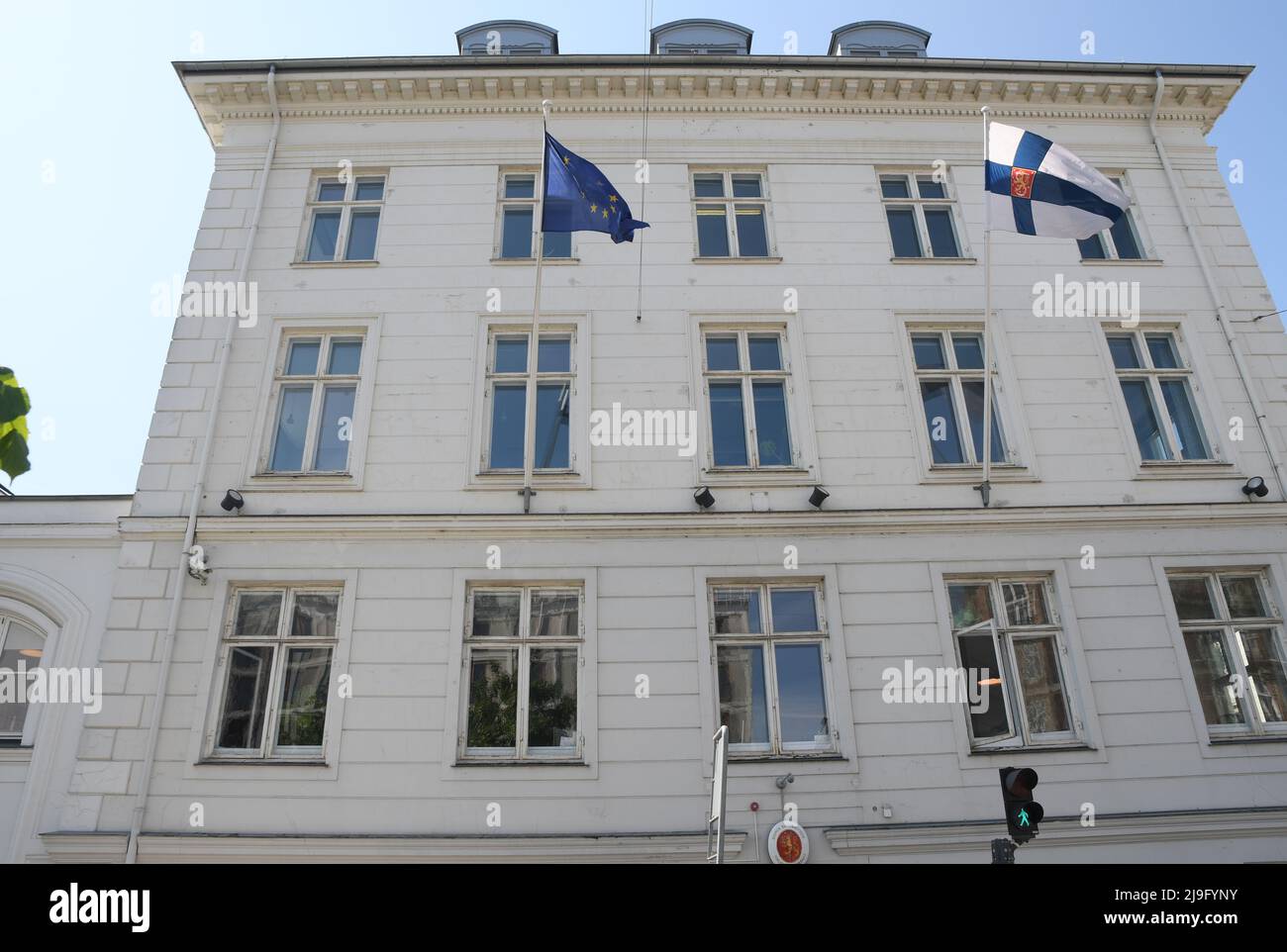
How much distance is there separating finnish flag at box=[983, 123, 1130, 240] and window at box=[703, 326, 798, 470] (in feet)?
11.4

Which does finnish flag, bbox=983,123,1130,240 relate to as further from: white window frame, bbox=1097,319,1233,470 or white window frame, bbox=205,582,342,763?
white window frame, bbox=205,582,342,763

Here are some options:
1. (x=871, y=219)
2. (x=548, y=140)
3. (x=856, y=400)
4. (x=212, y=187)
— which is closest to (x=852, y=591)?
(x=856, y=400)

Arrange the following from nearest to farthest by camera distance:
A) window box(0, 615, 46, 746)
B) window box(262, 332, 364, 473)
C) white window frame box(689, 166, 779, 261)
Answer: window box(0, 615, 46, 746)
window box(262, 332, 364, 473)
white window frame box(689, 166, 779, 261)

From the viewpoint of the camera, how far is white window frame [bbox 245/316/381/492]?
1189cm

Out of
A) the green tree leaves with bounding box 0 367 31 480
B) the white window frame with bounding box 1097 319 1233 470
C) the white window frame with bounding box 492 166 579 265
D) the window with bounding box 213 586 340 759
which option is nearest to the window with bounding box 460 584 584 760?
the window with bounding box 213 586 340 759

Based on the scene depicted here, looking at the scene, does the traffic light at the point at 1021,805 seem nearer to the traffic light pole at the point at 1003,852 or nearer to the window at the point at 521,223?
the traffic light pole at the point at 1003,852

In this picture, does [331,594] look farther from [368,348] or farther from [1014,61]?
[1014,61]

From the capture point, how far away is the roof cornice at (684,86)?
14.4m

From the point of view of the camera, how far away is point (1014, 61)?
14.8 m

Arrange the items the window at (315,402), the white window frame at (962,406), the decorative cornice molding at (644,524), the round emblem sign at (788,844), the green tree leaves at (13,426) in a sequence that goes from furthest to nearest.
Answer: the window at (315,402)
the white window frame at (962,406)
the decorative cornice molding at (644,524)
the round emblem sign at (788,844)
the green tree leaves at (13,426)

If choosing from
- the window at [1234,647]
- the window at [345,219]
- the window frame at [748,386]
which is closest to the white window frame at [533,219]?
the window at [345,219]

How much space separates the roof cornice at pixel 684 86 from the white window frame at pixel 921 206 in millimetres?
1191

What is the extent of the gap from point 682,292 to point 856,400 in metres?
3.05

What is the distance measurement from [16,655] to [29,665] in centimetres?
23
